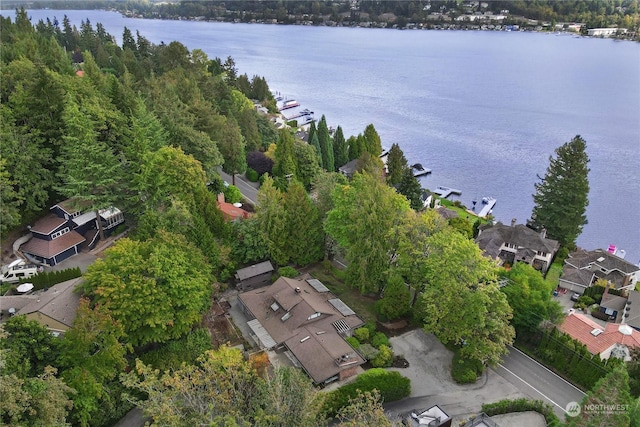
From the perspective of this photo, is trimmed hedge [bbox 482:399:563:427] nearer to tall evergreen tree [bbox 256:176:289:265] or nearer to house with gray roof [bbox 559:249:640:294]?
house with gray roof [bbox 559:249:640:294]

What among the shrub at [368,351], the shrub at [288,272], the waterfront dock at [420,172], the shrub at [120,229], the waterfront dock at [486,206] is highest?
the shrub at [120,229]

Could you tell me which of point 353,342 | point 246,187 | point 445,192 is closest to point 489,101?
point 445,192

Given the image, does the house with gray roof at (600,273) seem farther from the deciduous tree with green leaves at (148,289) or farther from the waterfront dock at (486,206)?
the deciduous tree with green leaves at (148,289)

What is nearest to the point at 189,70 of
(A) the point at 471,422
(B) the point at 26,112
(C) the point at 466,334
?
(B) the point at 26,112

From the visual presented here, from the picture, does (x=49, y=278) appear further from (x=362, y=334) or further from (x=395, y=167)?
(x=395, y=167)

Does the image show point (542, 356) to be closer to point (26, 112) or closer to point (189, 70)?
point (26, 112)

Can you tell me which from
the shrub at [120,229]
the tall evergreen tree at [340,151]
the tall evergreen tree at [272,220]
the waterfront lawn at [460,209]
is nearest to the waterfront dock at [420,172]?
the waterfront lawn at [460,209]

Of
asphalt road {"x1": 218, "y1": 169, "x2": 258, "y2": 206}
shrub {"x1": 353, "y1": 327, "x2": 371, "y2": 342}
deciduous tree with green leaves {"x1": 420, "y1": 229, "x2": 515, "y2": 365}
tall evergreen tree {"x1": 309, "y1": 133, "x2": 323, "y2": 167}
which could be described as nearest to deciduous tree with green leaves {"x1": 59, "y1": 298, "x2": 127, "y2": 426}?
shrub {"x1": 353, "y1": 327, "x2": 371, "y2": 342}
